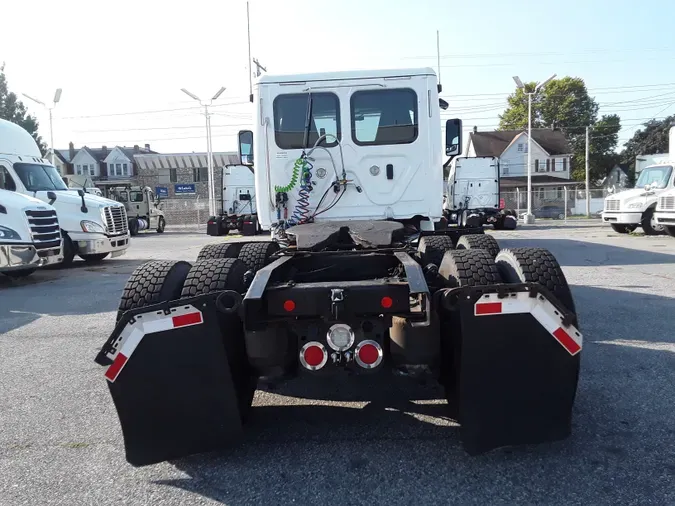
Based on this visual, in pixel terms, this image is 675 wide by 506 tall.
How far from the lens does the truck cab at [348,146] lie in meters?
6.20

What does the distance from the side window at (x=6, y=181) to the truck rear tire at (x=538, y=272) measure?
12.4 m

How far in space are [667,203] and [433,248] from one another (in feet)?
53.2

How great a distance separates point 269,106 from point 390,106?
1338mm

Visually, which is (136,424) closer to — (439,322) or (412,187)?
(439,322)

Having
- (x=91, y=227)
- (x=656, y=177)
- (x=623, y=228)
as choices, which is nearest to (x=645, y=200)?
(x=656, y=177)

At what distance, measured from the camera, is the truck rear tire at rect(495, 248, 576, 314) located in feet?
11.0

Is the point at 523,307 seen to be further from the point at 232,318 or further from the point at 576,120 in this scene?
the point at 576,120

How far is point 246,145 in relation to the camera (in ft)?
22.5

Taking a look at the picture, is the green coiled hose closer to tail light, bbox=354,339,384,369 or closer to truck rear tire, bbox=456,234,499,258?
truck rear tire, bbox=456,234,499,258

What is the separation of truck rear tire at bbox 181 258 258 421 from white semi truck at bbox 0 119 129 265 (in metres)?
11.1

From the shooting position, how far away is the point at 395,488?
2.89 meters

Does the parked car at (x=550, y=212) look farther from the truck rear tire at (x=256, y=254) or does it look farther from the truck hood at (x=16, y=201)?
the truck rear tire at (x=256, y=254)

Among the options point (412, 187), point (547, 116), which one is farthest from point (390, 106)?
point (547, 116)

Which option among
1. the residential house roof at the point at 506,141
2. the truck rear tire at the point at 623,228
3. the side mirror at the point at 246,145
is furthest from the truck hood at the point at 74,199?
the residential house roof at the point at 506,141
